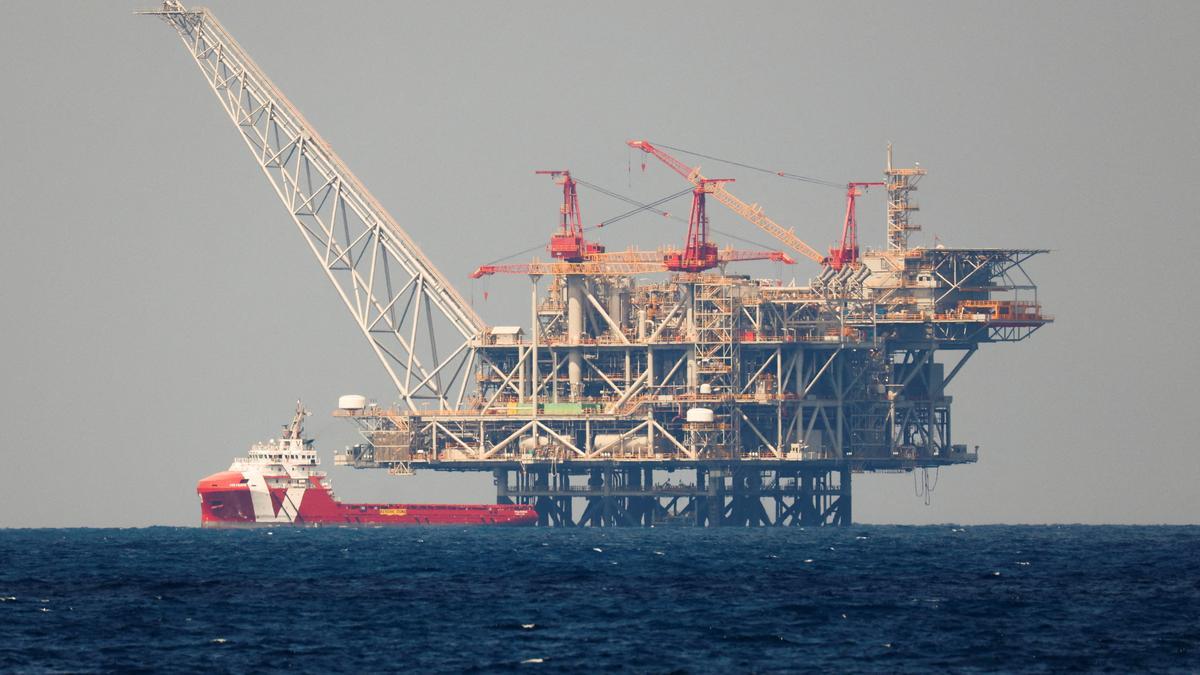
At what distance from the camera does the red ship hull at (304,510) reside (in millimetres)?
189500

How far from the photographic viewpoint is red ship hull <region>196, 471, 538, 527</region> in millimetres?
189500

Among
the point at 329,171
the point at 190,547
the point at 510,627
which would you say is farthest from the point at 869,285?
the point at 510,627

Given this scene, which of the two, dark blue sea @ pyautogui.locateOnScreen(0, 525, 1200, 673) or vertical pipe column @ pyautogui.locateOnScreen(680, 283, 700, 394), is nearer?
dark blue sea @ pyautogui.locateOnScreen(0, 525, 1200, 673)

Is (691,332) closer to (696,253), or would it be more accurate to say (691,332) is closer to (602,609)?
(696,253)

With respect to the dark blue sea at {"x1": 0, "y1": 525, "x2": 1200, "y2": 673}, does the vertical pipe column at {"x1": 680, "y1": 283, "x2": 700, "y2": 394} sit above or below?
above

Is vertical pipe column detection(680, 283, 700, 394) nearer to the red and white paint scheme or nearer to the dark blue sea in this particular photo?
the red and white paint scheme

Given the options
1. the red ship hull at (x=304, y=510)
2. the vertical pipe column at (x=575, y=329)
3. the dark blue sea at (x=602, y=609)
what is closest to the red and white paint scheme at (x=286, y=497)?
the red ship hull at (x=304, y=510)

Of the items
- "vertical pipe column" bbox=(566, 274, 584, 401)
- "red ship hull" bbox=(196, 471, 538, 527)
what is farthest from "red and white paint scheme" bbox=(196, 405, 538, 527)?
"vertical pipe column" bbox=(566, 274, 584, 401)

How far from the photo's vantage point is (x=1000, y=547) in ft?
498

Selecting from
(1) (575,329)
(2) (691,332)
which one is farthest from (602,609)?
(1) (575,329)

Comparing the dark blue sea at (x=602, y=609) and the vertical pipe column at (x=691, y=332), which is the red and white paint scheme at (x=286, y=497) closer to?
the vertical pipe column at (x=691, y=332)

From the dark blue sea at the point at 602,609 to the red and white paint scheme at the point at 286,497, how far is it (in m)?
43.0

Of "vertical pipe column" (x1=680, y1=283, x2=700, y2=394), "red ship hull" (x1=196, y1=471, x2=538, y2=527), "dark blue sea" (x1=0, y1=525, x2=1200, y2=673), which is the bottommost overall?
"dark blue sea" (x1=0, y1=525, x2=1200, y2=673)

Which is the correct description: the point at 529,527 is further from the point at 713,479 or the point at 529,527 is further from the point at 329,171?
the point at 329,171
